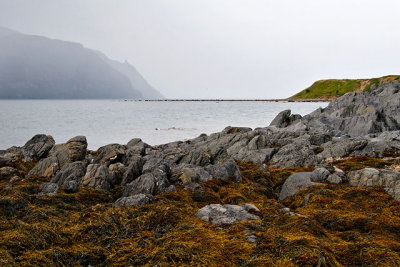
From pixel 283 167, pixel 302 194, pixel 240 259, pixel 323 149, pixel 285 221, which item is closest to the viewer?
pixel 240 259

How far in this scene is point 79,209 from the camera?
7199 millimetres

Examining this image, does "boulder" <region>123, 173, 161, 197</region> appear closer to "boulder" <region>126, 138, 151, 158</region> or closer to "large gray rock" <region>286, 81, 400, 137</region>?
"boulder" <region>126, 138, 151, 158</region>

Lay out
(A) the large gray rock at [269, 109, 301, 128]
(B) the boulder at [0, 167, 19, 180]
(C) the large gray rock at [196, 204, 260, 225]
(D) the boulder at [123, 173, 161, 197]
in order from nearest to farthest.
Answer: (C) the large gray rock at [196, 204, 260, 225], (D) the boulder at [123, 173, 161, 197], (B) the boulder at [0, 167, 19, 180], (A) the large gray rock at [269, 109, 301, 128]

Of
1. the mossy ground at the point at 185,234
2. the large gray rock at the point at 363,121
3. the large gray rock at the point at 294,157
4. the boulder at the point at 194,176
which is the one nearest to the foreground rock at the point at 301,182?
the mossy ground at the point at 185,234

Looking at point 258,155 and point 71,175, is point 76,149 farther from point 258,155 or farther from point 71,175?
point 258,155

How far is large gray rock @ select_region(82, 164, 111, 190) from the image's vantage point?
9.30 m

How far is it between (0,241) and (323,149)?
17611 mm

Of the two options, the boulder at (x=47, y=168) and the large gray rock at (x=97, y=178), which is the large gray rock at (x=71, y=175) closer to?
the large gray rock at (x=97, y=178)

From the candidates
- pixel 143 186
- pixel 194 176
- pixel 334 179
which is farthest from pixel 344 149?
pixel 143 186

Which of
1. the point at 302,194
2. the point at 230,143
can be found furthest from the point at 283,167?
the point at 230,143

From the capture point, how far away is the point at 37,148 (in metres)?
16.2

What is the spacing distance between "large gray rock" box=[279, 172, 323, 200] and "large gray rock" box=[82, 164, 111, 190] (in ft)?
22.1

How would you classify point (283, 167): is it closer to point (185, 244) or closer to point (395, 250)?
point (395, 250)

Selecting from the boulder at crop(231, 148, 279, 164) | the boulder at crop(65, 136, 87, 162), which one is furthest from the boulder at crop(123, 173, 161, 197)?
the boulder at crop(231, 148, 279, 164)
